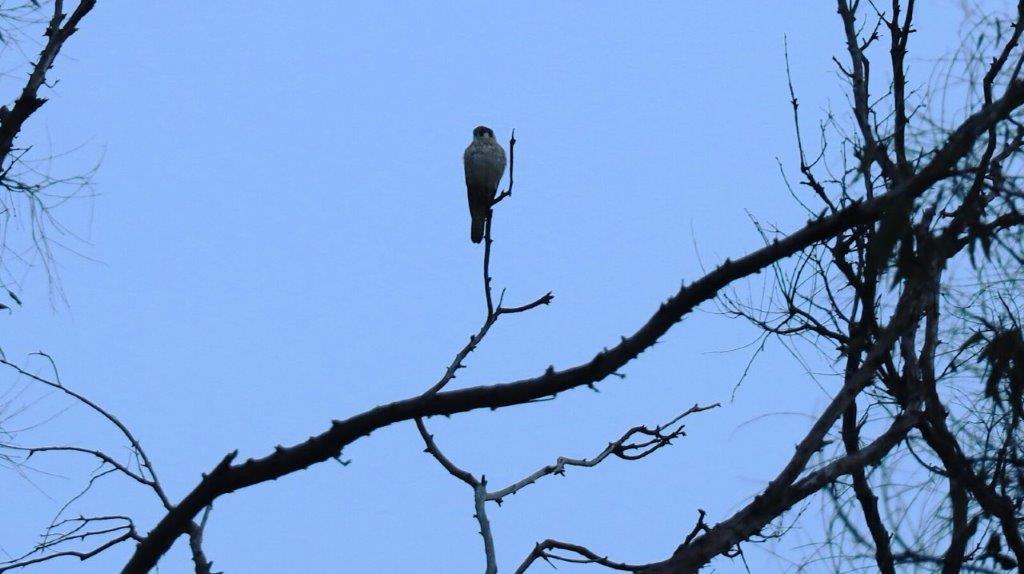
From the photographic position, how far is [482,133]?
1112 centimetres

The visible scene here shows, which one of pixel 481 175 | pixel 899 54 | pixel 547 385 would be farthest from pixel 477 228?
pixel 547 385

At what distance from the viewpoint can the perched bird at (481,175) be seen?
1078cm

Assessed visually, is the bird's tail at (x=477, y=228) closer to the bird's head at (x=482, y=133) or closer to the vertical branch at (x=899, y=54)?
the bird's head at (x=482, y=133)

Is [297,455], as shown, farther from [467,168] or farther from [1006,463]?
[467,168]

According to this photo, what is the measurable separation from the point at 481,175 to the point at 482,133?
1.71 feet

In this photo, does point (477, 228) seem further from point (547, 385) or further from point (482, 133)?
Answer: point (547, 385)

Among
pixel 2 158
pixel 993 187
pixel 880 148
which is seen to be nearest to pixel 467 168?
pixel 2 158

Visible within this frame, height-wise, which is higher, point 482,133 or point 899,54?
point 482,133

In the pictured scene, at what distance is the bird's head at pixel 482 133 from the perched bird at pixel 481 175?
10cm

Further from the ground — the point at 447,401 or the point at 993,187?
the point at 993,187

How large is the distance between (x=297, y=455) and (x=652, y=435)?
1738 millimetres

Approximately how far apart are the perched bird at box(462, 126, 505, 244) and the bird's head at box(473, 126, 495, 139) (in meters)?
0.10

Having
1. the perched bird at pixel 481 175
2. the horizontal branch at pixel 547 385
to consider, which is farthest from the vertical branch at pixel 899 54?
the perched bird at pixel 481 175

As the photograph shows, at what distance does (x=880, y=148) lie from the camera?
3551 millimetres
